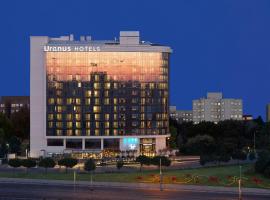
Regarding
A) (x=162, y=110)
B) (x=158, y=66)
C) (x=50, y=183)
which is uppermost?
(x=158, y=66)

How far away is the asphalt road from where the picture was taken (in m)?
75.8

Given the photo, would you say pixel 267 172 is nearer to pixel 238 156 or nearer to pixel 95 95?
pixel 238 156

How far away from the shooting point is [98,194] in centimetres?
7862

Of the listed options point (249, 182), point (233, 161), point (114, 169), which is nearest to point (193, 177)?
point (249, 182)

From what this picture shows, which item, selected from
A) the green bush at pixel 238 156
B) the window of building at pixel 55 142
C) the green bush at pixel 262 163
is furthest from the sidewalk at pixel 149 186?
the window of building at pixel 55 142

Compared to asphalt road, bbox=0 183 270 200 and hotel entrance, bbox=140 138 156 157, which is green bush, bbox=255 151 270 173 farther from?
hotel entrance, bbox=140 138 156 157

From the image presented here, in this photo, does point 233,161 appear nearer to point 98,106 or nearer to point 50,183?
point 98,106

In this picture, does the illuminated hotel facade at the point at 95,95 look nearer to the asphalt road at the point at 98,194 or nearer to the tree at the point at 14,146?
the tree at the point at 14,146

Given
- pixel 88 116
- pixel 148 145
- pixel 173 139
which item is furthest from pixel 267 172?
pixel 173 139

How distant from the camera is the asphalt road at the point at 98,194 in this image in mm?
75750

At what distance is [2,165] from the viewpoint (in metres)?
131

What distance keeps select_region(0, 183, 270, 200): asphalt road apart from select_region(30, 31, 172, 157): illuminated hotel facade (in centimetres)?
8620

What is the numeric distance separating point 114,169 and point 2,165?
25.8 meters

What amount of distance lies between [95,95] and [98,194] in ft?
316
